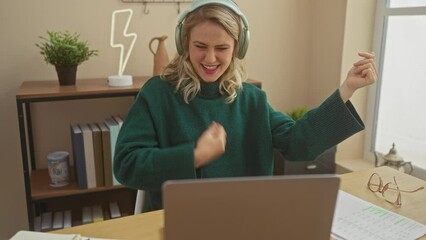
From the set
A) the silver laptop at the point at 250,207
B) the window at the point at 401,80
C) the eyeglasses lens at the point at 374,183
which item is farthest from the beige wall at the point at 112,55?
the silver laptop at the point at 250,207

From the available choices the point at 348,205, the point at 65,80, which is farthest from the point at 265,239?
the point at 65,80

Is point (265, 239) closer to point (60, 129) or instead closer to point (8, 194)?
point (60, 129)

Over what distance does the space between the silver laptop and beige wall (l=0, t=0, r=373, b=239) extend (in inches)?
66.4

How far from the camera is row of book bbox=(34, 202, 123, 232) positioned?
199 cm

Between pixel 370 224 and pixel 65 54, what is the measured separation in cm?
144

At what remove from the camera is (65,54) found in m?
Answer: 1.82

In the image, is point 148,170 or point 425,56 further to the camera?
point 425,56

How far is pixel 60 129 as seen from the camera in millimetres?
2131

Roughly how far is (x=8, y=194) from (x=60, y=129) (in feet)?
1.46

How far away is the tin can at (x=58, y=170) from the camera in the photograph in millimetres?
1905

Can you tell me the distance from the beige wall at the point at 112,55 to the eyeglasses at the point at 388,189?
1151 millimetres

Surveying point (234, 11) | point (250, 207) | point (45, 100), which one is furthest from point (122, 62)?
point (250, 207)

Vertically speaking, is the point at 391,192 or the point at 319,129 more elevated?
the point at 319,129

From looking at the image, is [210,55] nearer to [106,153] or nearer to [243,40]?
[243,40]
